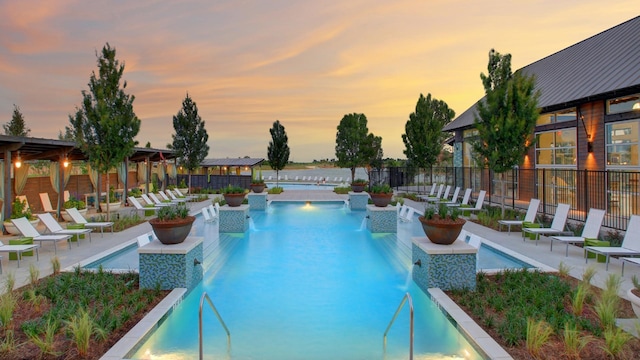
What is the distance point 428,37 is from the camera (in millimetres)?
17906

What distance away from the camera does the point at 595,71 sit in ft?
43.0

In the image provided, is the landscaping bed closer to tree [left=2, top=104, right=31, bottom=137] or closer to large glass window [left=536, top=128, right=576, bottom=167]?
large glass window [left=536, top=128, right=576, bottom=167]

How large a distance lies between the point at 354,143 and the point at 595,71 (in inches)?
635

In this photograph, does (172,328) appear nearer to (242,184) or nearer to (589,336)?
(589,336)

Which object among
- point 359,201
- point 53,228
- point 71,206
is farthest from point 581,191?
point 71,206

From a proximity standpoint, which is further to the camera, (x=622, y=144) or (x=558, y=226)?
(x=622, y=144)

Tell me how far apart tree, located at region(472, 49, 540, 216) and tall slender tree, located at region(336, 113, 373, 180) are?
1436 centimetres

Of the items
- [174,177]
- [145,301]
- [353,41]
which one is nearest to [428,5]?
[353,41]

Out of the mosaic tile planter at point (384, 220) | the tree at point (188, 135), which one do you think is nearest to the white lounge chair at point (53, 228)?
the mosaic tile planter at point (384, 220)

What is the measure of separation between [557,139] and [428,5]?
770 centimetres

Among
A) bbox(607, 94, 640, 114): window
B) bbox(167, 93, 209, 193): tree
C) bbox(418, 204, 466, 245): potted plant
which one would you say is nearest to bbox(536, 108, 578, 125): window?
bbox(607, 94, 640, 114): window

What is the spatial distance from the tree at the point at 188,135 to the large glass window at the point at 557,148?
19.5m

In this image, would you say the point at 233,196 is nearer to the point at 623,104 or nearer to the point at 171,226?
the point at 171,226

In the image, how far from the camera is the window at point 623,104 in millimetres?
11041
